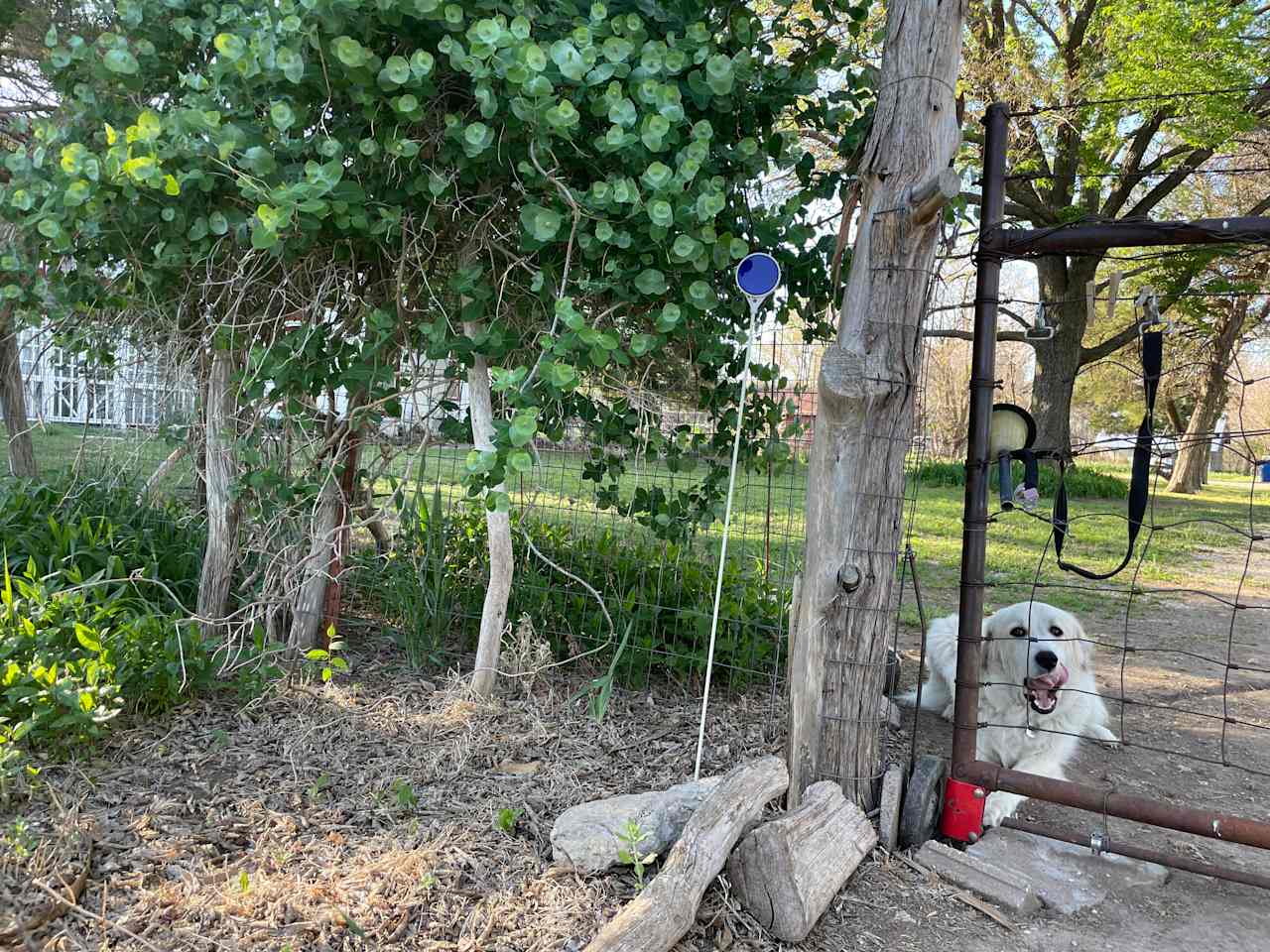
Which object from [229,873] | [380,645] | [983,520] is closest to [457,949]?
[229,873]

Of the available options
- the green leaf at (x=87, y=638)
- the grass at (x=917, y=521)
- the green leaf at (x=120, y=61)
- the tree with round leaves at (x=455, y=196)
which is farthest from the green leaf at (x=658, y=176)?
the green leaf at (x=87, y=638)

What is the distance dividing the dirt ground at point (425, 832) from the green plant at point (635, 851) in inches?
2.7

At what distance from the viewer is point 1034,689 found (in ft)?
10.8

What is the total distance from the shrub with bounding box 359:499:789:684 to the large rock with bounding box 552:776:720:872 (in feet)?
3.81

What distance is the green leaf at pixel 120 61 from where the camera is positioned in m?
2.63

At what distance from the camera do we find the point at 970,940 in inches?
96.4

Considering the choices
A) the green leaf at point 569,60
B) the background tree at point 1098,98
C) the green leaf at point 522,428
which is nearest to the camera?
the green leaf at point 569,60

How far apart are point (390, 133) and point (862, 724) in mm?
2475

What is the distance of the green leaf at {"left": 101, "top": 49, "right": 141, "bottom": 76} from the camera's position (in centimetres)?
263

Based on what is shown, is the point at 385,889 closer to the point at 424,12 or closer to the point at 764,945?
the point at 764,945

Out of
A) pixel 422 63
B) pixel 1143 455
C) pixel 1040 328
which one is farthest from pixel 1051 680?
pixel 422 63

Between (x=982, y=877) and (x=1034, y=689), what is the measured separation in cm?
84

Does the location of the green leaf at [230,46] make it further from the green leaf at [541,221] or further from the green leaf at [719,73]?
the green leaf at [719,73]

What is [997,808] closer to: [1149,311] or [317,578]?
[1149,311]
